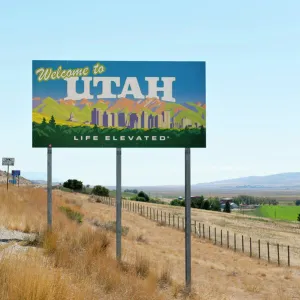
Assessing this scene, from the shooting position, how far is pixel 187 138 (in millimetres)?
13680

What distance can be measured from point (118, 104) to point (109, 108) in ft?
1.01

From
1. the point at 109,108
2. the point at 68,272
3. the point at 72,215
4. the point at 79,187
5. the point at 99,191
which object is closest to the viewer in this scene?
the point at 68,272

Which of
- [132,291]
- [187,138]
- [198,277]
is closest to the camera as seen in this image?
[132,291]

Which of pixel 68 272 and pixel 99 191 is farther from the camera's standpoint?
pixel 99 191

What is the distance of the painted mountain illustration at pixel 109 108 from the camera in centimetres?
1378

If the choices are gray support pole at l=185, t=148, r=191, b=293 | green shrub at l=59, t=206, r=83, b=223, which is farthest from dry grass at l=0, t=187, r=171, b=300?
green shrub at l=59, t=206, r=83, b=223

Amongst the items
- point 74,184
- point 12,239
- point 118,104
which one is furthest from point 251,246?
point 74,184

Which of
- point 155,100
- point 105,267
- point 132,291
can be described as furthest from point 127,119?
point 132,291

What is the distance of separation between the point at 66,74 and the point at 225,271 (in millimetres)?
13567

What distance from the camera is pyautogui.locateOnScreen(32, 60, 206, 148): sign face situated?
1374cm

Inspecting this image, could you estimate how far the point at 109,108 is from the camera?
13898 millimetres

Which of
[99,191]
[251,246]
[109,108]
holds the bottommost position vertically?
[251,246]

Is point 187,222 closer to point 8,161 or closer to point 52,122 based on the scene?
point 52,122

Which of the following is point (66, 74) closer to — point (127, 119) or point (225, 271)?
point (127, 119)
